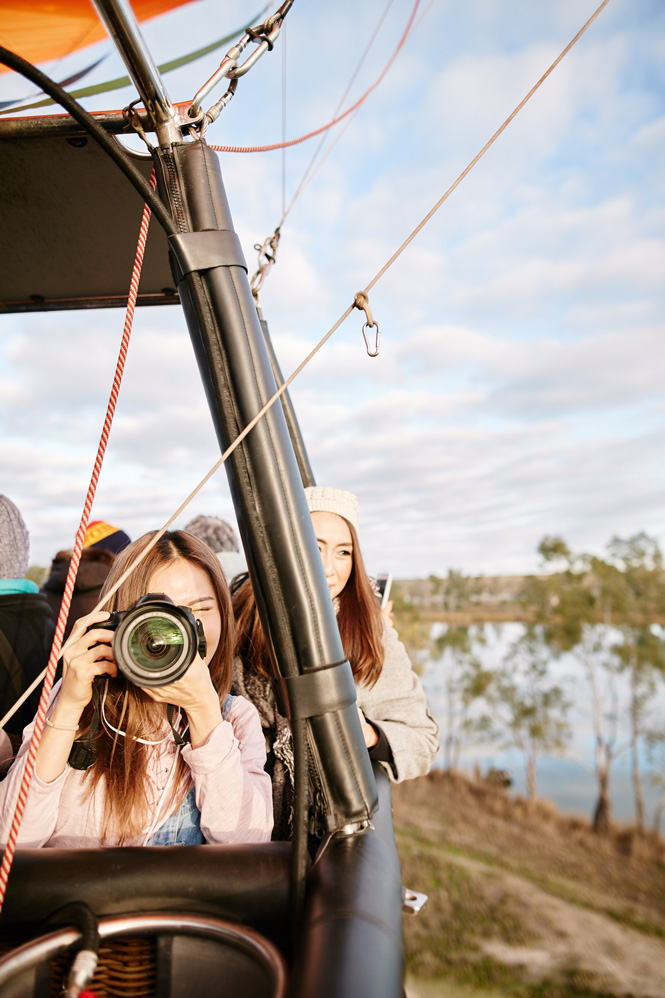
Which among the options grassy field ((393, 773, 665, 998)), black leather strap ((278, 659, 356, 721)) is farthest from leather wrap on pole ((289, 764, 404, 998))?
grassy field ((393, 773, 665, 998))

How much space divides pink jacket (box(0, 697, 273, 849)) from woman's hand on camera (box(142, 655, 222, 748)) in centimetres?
2

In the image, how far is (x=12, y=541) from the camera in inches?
66.3

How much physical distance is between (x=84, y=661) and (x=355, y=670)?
98 cm

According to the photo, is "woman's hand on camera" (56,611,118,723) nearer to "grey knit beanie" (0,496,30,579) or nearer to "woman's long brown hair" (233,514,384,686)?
"woman's long brown hair" (233,514,384,686)

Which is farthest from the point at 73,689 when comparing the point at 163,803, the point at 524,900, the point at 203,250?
the point at 524,900

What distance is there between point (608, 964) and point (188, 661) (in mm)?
19104

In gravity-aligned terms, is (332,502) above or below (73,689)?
above

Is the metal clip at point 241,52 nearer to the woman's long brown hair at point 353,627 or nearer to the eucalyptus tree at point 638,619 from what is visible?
the woman's long brown hair at point 353,627

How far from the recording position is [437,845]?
71.2ft

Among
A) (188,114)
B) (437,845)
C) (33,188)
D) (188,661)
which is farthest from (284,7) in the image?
(437,845)

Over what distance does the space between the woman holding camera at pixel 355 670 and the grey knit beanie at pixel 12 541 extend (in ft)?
1.93

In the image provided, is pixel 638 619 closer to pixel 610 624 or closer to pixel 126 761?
pixel 610 624

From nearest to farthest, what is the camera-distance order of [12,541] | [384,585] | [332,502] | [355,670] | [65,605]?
[65,605] < [12,541] < [355,670] < [332,502] < [384,585]

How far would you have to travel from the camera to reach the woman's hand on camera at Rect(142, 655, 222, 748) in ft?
3.12
